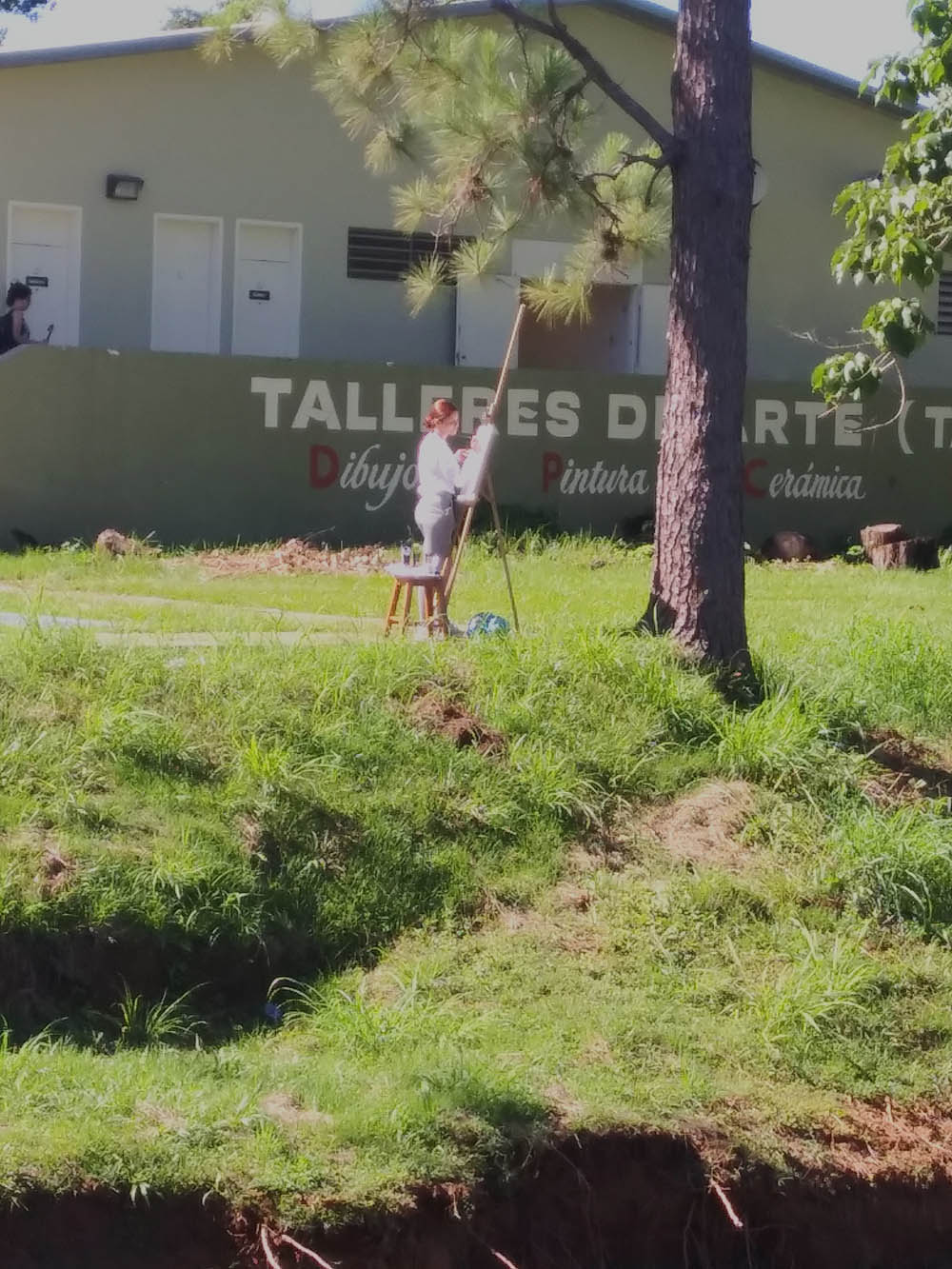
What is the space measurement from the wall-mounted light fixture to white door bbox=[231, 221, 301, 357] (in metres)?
1.28

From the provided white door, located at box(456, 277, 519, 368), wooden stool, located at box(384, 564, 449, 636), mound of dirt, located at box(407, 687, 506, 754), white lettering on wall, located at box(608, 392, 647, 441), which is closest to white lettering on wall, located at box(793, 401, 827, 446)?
white lettering on wall, located at box(608, 392, 647, 441)

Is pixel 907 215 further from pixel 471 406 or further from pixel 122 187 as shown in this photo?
pixel 122 187

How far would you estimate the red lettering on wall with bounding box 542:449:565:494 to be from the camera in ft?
55.3

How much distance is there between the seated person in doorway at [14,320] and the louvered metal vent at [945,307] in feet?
36.5

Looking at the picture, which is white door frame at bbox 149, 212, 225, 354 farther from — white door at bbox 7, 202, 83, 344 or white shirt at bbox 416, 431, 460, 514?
white shirt at bbox 416, 431, 460, 514

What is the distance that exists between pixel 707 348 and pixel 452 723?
2349 millimetres

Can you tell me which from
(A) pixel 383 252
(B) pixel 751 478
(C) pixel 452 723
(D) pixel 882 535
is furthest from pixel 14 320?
(C) pixel 452 723

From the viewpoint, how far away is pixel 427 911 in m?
6.98

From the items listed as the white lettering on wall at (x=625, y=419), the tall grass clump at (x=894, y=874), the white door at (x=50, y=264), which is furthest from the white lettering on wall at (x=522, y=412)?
the tall grass clump at (x=894, y=874)

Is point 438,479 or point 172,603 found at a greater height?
point 438,479

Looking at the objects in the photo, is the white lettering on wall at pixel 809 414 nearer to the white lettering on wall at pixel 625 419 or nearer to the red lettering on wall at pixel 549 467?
the white lettering on wall at pixel 625 419

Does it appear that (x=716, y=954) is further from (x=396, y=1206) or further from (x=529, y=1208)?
(x=396, y=1206)

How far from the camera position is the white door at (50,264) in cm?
1730

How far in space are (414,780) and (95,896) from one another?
1647 mm
